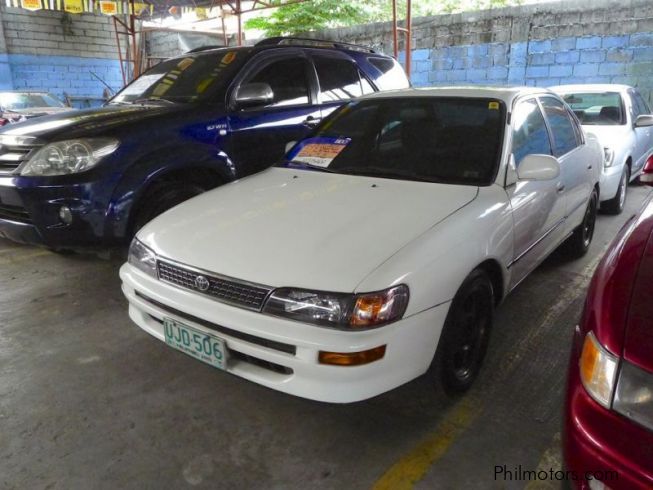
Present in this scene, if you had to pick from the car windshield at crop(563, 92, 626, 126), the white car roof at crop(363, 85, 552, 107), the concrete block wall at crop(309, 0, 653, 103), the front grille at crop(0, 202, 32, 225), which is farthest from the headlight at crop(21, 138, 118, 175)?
the concrete block wall at crop(309, 0, 653, 103)

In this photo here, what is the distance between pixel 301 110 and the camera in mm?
4445

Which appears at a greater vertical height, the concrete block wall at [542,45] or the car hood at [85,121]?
the concrete block wall at [542,45]

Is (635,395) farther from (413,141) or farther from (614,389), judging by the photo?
(413,141)

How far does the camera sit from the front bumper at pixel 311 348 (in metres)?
1.83

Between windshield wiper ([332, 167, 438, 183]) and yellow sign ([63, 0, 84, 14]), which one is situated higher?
yellow sign ([63, 0, 84, 14])

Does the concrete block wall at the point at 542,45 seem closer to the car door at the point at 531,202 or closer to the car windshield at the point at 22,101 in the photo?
the car door at the point at 531,202

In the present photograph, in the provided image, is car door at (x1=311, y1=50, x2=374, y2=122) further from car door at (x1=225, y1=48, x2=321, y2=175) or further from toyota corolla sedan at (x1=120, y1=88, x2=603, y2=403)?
toyota corolla sedan at (x1=120, y1=88, x2=603, y2=403)

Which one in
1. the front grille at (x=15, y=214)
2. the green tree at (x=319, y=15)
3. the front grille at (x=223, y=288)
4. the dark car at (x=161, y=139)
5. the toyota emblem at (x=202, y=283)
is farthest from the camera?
the green tree at (x=319, y=15)

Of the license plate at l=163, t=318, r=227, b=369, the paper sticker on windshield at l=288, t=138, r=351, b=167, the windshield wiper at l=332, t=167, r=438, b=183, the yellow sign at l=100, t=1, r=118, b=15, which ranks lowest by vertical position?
the license plate at l=163, t=318, r=227, b=369

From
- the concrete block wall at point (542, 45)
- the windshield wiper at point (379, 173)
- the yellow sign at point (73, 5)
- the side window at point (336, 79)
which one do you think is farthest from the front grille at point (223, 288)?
the yellow sign at point (73, 5)

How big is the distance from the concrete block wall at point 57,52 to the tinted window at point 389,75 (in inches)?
547

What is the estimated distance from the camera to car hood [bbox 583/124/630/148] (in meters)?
5.38

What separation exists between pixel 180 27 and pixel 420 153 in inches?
548

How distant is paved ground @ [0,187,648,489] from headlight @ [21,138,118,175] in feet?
3.31
